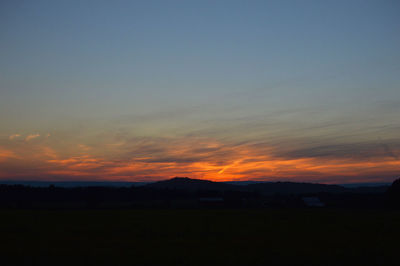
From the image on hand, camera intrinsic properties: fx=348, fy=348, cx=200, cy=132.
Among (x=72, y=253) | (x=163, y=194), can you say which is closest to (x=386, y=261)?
(x=72, y=253)

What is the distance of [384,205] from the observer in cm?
10481

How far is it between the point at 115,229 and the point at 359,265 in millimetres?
29212

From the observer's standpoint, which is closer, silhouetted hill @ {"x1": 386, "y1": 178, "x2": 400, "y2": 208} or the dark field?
the dark field

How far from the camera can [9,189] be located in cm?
13162

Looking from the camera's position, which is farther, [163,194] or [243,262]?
[163,194]

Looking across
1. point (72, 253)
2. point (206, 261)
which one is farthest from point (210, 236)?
point (72, 253)

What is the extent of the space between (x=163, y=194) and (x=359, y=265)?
132 m

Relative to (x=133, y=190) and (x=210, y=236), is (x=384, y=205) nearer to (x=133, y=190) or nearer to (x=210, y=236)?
(x=210, y=236)

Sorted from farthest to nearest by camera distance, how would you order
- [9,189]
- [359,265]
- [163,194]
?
[163,194] < [9,189] < [359,265]

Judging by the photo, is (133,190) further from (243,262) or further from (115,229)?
(243,262)

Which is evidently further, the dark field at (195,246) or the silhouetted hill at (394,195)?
the silhouetted hill at (394,195)

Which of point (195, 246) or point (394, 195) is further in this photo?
point (394, 195)

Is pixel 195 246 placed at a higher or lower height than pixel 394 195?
lower

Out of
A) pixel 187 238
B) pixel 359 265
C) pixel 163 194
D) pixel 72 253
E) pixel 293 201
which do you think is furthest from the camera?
pixel 163 194
